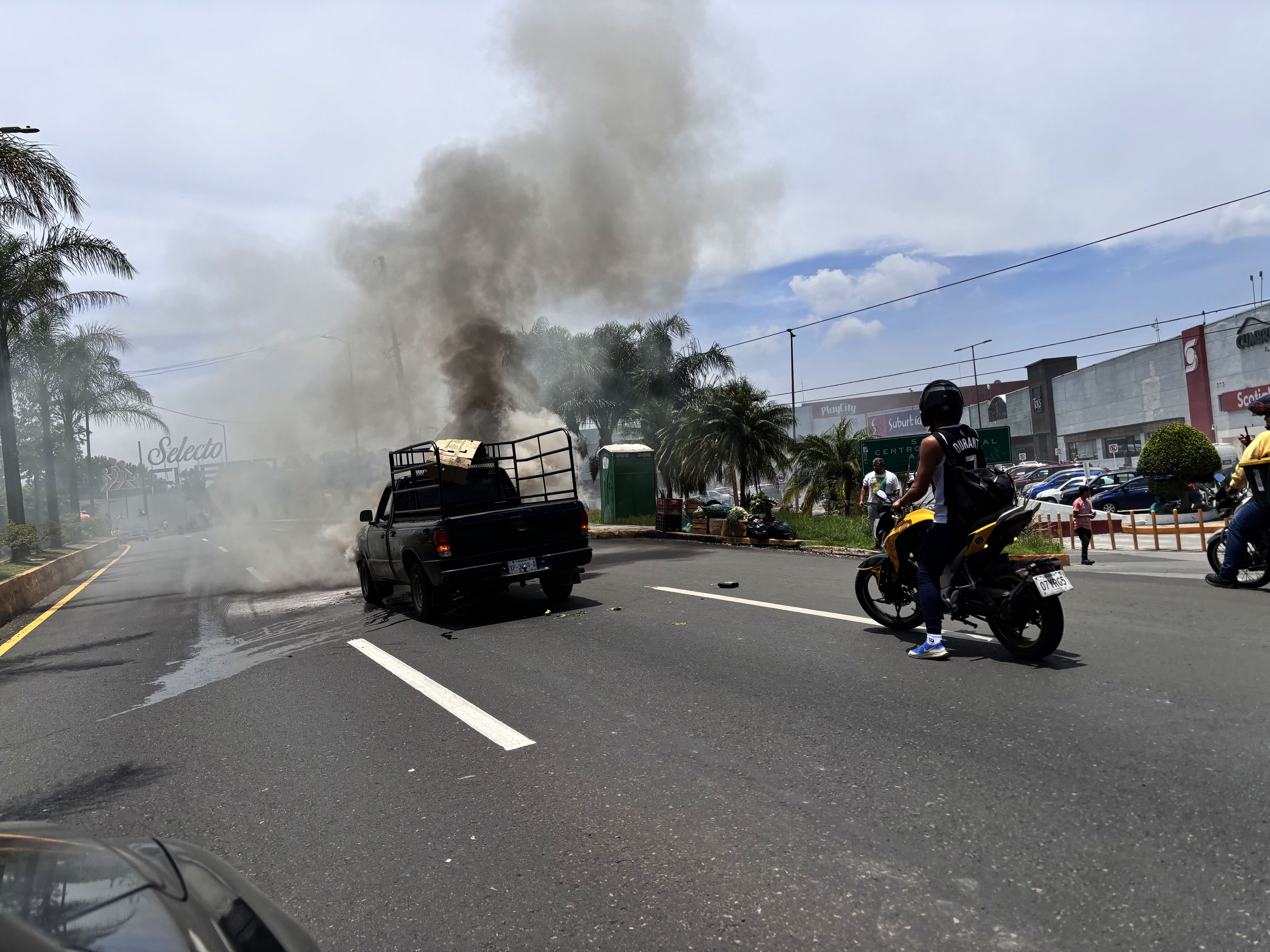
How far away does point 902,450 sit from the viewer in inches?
880

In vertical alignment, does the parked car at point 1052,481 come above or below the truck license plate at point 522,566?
below

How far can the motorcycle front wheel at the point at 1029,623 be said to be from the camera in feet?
17.6

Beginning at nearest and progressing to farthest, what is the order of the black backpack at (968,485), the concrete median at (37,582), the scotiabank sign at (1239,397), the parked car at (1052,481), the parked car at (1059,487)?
the black backpack at (968,485), the concrete median at (37,582), the parked car at (1059,487), the scotiabank sign at (1239,397), the parked car at (1052,481)

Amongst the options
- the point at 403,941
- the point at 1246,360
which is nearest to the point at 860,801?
the point at 403,941

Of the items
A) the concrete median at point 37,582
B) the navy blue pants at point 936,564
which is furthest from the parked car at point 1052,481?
the concrete median at point 37,582

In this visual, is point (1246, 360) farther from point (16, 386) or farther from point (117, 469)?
point (117, 469)

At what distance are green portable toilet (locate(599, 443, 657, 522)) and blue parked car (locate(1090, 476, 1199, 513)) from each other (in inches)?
540

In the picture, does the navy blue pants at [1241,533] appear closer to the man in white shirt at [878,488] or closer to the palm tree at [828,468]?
the man in white shirt at [878,488]

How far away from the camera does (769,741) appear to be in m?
4.34

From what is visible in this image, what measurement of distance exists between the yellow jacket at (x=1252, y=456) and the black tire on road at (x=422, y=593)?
25.3 feet

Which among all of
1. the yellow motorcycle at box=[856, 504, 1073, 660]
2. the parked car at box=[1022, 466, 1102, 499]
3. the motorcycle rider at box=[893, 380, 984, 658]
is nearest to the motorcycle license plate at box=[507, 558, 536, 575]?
the yellow motorcycle at box=[856, 504, 1073, 660]

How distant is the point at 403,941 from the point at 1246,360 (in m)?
39.5

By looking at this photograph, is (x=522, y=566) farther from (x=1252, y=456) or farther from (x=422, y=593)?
(x=1252, y=456)

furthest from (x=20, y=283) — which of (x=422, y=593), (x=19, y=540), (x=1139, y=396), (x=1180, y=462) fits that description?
(x=1139, y=396)
